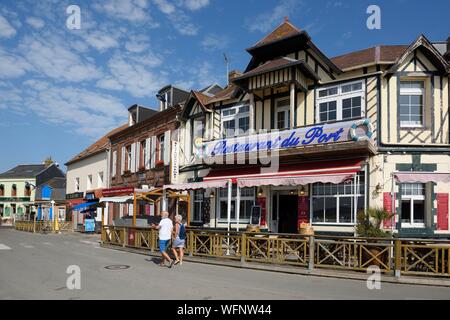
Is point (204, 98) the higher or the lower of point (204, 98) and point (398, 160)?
the higher

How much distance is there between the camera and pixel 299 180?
43.7 feet

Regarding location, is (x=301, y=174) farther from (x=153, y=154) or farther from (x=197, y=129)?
(x=153, y=154)

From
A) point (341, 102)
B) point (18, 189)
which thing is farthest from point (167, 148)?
point (18, 189)

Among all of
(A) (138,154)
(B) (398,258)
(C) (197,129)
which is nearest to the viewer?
(B) (398,258)

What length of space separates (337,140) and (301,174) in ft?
5.38

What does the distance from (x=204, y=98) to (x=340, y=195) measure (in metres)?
8.65

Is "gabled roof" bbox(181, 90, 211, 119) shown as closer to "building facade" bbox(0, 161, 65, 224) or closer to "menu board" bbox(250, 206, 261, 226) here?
"menu board" bbox(250, 206, 261, 226)

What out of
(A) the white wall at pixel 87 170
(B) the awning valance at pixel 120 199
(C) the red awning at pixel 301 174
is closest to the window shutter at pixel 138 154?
(A) the white wall at pixel 87 170

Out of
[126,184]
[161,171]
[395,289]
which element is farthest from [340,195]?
[126,184]

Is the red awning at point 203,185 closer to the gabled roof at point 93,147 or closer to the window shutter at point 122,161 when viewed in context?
the window shutter at point 122,161

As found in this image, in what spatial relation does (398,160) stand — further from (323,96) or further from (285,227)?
(285,227)

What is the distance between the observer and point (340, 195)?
47.1ft

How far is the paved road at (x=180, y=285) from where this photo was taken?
7.61m

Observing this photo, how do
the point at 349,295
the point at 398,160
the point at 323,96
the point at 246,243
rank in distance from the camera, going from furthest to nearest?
the point at 323,96 < the point at 398,160 < the point at 246,243 < the point at 349,295
